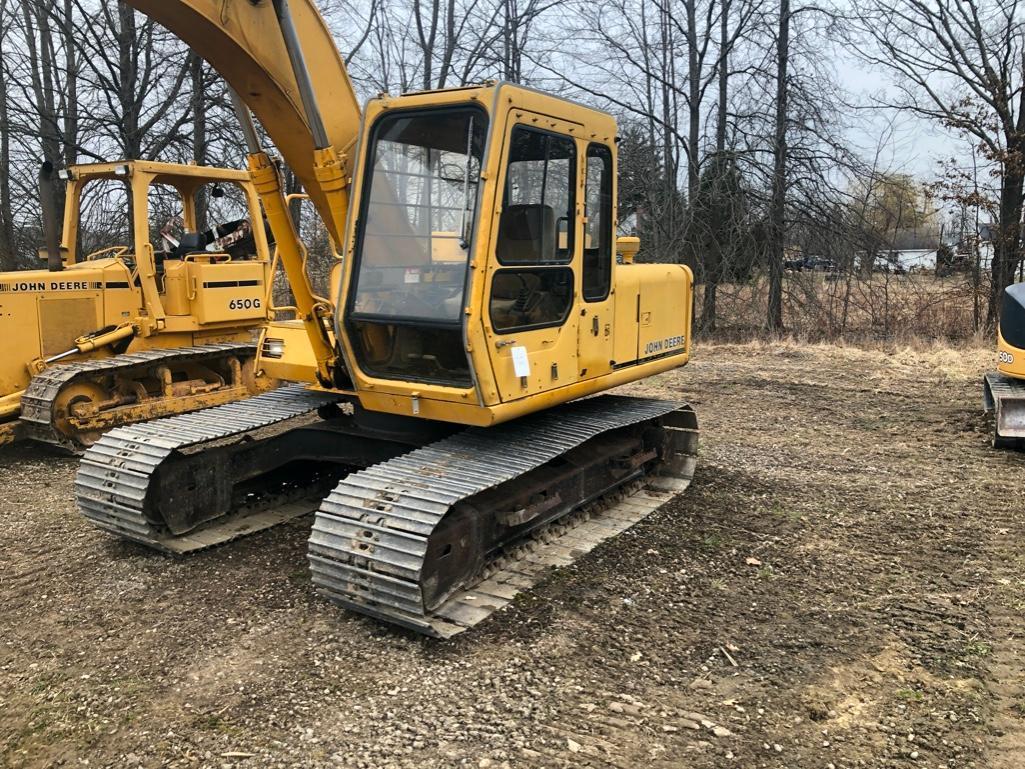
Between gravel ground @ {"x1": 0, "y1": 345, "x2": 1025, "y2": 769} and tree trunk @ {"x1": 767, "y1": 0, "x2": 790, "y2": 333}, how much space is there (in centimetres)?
1010

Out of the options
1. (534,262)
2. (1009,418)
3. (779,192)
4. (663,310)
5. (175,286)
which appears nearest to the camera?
(534,262)

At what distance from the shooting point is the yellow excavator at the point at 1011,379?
7430 mm

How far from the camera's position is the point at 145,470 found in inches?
191

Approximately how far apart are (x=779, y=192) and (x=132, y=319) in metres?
11.8

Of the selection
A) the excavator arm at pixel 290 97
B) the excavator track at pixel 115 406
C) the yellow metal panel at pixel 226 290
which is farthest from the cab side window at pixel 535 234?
the yellow metal panel at pixel 226 290

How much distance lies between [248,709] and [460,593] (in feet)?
4.21

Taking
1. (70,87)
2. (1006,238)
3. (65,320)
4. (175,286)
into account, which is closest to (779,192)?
(1006,238)

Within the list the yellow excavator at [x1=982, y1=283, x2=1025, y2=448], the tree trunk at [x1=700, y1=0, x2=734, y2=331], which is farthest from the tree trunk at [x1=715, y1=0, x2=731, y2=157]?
the yellow excavator at [x1=982, y1=283, x2=1025, y2=448]

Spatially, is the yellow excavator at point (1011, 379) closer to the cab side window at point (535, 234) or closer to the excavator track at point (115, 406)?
the cab side window at point (535, 234)

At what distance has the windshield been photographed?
4.34m

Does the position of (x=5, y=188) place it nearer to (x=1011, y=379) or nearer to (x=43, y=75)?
(x=43, y=75)

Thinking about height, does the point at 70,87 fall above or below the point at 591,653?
above

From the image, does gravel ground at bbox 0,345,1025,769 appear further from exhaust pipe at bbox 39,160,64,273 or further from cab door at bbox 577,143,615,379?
exhaust pipe at bbox 39,160,64,273

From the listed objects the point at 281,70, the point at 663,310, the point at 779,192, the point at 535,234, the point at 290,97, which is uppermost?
the point at 779,192
